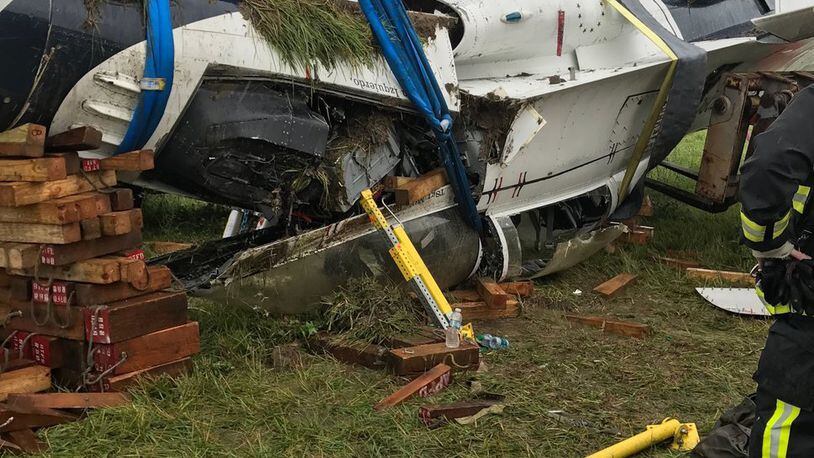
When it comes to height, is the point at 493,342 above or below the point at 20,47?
below

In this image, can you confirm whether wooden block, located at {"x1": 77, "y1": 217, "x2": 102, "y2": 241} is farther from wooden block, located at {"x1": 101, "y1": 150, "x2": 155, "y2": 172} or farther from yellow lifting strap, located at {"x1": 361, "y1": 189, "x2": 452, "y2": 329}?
yellow lifting strap, located at {"x1": 361, "y1": 189, "x2": 452, "y2": 329}

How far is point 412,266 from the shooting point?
4.52 m

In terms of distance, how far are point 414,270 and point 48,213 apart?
1.85 meters

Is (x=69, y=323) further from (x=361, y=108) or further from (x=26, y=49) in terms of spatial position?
(x=361, y=108)

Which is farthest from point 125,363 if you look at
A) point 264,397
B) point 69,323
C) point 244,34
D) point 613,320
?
point 613,320

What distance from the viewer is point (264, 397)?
149 inches

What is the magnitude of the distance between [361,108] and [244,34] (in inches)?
36.4

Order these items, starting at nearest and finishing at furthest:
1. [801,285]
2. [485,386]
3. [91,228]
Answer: [801,285], [91,228], [485,386]

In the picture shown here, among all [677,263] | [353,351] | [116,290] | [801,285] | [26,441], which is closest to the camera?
[801,285]

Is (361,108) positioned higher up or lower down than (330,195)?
higher up

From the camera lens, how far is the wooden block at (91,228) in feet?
12.0

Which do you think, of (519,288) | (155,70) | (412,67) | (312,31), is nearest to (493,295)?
(519,288)

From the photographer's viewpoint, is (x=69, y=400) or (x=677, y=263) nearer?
(x=69, y=400)

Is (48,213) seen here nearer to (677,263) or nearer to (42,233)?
(42,233)
